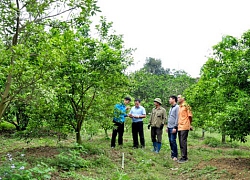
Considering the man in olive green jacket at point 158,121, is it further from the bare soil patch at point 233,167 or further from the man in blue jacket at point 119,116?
the bare soil patch at point 233,167

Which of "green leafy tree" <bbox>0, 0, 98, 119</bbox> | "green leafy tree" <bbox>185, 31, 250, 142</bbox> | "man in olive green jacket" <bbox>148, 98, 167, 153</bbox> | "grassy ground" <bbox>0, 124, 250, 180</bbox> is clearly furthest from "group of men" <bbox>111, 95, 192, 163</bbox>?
"green leafy tree" <bbox>0, 0, 98, 119</bbox>

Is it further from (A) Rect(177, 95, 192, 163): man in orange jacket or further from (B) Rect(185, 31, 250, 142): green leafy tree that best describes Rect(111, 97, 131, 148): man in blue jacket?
(B) Rect(185, 31, 250, 142): green leafy tree

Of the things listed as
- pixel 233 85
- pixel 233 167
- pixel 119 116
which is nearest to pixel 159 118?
pixel 119 116

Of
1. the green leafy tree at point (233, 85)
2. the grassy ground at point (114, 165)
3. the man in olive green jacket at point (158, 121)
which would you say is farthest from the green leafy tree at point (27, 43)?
the man in olive green jacket at point (158, 121)

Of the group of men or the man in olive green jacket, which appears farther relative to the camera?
the man in olive green jacket

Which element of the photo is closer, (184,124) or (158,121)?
(184,124)

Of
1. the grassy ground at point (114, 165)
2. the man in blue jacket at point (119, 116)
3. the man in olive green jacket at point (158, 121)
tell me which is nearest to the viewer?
the grassy ground at point (114, 165)

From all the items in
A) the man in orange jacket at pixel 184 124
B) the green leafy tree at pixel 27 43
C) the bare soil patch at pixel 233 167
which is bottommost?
the bare soil patch at pixel 233 167

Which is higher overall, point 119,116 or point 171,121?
point 119,116

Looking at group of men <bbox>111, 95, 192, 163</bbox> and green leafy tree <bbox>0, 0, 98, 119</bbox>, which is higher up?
green leafy tree <bbox>0, 0, 98, 119</bbox>

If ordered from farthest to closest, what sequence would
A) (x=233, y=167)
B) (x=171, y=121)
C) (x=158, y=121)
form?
(x=158, y=121) → (x=171, y=121) → (x=233, y=167)

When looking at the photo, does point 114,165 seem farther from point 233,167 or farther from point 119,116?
point 233,167

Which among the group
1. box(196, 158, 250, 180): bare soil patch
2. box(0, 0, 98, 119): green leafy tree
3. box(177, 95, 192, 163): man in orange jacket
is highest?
box(0, 0, 98, 119): green leafy tree

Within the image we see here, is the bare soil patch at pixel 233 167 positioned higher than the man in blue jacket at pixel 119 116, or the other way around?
the man in blue jacket at pixel 119 116
